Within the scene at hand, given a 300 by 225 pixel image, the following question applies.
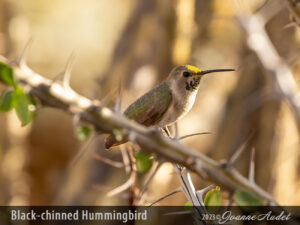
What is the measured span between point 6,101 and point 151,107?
149cm

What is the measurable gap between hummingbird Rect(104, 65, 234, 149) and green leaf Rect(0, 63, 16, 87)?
55.8 inches

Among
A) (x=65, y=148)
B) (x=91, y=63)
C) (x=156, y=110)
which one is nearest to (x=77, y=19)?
(x=91, y=63)

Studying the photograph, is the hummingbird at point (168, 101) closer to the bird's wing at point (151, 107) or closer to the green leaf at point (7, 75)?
the bird's wing at point (151, 107)

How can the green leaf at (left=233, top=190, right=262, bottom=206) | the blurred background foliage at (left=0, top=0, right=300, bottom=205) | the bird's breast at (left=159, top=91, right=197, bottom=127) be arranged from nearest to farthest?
the green leaf at (left=233, top=190, right=262, bottom=206), the bird's breast at (left=159, top=91, right=197, bottom=127), the blurred background foliage at (left=0, top=0, right=300, bottom=205)

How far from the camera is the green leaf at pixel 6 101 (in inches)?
72.3

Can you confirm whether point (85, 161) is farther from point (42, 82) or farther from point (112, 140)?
point (42, 82)

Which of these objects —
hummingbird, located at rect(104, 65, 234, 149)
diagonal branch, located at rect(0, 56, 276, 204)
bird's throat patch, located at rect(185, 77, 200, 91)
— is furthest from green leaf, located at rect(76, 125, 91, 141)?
bird's throat patch, located at rect(185, 77, 200, 91)

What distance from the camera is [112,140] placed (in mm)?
2869

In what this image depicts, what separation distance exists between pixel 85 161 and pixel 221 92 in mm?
2865

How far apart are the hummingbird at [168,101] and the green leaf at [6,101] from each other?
135 centimetres

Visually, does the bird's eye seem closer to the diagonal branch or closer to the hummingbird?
the hummingbird

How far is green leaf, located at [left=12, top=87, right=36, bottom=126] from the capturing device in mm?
1817

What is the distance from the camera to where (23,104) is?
1824 millimetres

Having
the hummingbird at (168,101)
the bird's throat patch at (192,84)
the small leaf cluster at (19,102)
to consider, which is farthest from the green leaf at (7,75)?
the bird's throat patch at (192,84)
